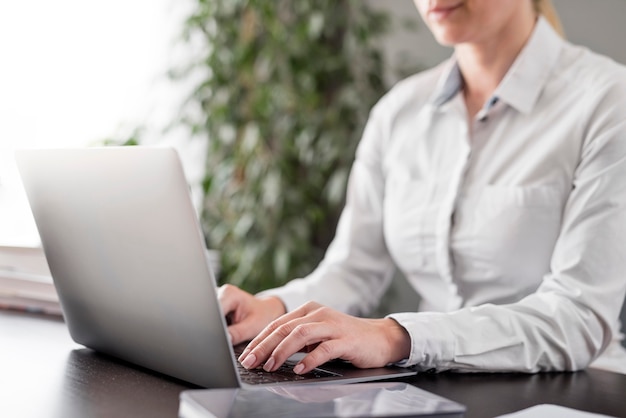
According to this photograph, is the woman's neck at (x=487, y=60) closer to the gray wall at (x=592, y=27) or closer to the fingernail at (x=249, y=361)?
the gray wall at (x=592, y=27)

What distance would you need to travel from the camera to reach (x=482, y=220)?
54.0 inches

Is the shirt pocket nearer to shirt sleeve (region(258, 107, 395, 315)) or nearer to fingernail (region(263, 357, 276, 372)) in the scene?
shirt sleeve (region(258, 107, 395, 315))

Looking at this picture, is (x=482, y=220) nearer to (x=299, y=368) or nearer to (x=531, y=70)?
(x=531, y=70)

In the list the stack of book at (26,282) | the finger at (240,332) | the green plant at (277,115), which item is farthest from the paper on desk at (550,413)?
the green plant at (277,115)

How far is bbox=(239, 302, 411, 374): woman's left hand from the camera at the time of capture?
2.96 feet

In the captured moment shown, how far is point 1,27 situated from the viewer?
2.50 m

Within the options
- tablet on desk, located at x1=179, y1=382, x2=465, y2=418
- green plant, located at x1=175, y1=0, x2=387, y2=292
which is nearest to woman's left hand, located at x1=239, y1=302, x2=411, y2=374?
tablet on desk, located at x1=179, y1=382, x2=465, y2=418

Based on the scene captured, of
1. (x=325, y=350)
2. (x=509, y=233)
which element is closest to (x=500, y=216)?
(x=509, y=233)

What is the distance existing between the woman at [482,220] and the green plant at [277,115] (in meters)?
0.88

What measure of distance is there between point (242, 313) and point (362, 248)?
0.46m

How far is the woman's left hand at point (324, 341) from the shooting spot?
2.96 ft

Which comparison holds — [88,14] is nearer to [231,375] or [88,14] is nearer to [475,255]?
[475,255]

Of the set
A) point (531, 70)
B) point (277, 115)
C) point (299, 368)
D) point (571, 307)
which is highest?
point (531, 70)

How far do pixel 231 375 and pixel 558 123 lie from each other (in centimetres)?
79
